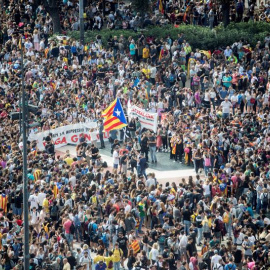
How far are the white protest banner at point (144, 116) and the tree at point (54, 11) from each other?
43.4ft

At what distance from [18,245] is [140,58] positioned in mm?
20899

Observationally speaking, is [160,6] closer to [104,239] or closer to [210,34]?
[210,34]

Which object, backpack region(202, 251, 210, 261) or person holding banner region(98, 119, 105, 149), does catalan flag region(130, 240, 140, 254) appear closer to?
backpack region(202, 251, 210, 261)

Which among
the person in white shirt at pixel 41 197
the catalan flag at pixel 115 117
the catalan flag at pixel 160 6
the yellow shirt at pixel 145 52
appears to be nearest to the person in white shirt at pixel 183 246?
the person in white shirt at pixel 41 197

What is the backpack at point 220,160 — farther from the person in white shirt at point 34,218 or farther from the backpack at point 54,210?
the person in white shirt at point 34,218

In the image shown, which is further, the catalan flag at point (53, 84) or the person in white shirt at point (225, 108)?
the catalan flag at point (53, 84)

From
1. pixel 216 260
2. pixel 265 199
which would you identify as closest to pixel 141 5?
pixel 265 199

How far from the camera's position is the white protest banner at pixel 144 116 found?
3684 cm

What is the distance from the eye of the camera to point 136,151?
34.9m

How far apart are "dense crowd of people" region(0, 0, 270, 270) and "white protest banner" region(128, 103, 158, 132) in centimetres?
34

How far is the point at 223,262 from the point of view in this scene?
1005 inches

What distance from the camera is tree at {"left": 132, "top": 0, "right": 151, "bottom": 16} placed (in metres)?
47.8

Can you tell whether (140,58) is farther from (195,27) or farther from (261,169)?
(261,169)

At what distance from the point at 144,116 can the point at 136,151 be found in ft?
8.90
